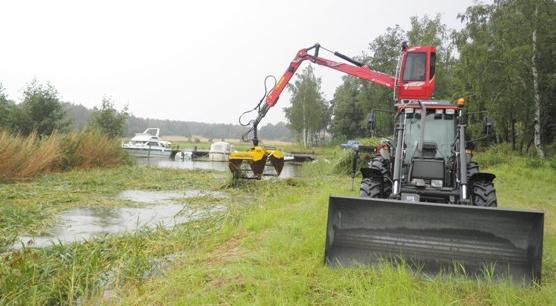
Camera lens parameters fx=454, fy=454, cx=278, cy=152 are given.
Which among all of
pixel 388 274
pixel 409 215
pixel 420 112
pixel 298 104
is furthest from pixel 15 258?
pixel 298 104

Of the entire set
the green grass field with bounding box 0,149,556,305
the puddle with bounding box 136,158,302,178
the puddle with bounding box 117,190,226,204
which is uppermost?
the green grass field with bounding box 0,149,556,305

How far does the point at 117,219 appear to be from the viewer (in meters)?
7.69

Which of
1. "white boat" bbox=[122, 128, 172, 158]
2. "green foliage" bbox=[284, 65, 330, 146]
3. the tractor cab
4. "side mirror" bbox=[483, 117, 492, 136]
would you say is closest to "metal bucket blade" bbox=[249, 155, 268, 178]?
the tractor cab

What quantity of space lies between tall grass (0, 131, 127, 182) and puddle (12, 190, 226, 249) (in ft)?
12.4

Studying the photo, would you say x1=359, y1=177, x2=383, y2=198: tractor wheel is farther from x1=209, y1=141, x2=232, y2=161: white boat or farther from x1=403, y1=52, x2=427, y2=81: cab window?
x1=209, y1=141, x2=232, y2=161: white boat

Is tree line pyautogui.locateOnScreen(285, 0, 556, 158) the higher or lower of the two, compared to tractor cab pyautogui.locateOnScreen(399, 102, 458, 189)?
higher

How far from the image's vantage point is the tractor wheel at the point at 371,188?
6.31 meters

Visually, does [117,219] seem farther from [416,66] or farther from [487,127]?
[416,66]

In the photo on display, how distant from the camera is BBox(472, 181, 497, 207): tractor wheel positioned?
5.93m

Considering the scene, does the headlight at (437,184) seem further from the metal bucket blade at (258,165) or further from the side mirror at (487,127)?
the metal bucket blade at (258,165)

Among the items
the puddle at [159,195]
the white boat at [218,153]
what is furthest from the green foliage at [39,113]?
the puddle at [159,195]

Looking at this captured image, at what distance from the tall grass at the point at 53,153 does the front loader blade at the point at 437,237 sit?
1032 cm

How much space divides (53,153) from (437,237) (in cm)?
1328

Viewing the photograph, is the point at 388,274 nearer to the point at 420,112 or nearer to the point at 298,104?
the point at 420,112
